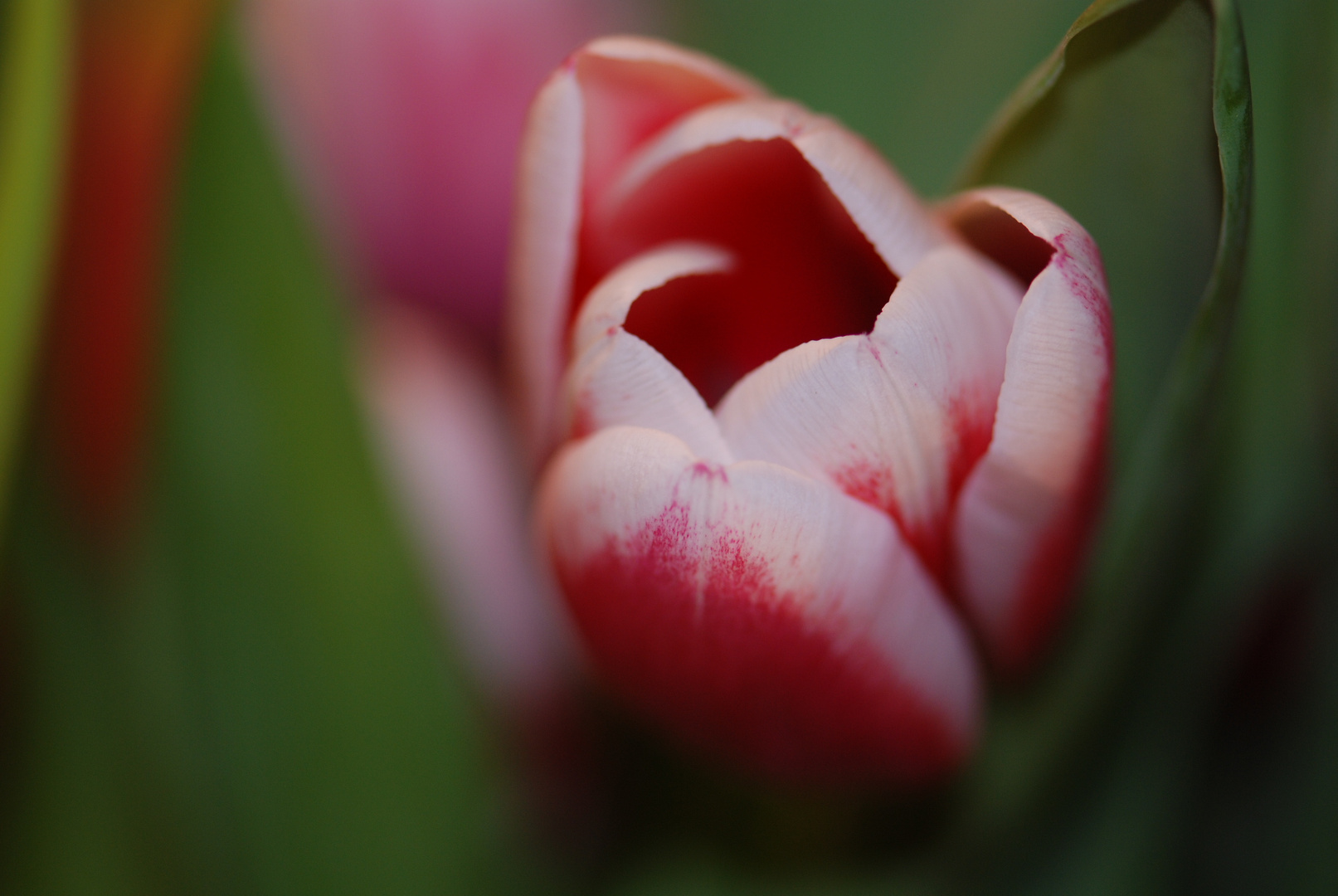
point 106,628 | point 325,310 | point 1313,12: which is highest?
point 1313,12

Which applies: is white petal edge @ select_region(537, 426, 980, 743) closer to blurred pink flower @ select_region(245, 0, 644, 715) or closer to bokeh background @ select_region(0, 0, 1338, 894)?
bokeh background @ select_region(0, 0, 1338, 894)

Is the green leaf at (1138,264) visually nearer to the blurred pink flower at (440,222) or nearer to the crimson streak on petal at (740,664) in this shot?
the crimson streak on petal at (740,664)

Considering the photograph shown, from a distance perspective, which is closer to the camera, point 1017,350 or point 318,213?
point 1017,350

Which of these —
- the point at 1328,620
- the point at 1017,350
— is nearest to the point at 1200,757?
the point at 1328,620

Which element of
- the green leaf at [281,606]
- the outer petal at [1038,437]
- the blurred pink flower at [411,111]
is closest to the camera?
the outer petal at [1038,437]

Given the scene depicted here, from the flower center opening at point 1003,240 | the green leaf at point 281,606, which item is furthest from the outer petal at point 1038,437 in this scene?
the green leaf at point 281,606

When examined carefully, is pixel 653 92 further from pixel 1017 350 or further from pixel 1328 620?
pixel 1328 620
